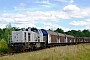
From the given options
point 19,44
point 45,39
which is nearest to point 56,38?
point 45,39

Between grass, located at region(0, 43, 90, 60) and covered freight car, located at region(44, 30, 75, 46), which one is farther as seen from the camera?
covered freight car, located at region(44, 30, 75, 46)

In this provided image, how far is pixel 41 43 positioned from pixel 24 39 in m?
5.24

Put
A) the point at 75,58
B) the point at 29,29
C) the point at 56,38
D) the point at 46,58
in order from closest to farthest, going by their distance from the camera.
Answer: the point at 46,58 < the point at 75,58 < the point at 29,29 < the point at 56,38

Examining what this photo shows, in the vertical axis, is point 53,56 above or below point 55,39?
below

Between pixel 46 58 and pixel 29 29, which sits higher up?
pixel 29 29

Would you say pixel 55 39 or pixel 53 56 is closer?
pixel 53 56

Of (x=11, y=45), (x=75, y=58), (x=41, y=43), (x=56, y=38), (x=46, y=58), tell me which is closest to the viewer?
(x=46, y=58)

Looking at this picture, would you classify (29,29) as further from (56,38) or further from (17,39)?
(56,38)

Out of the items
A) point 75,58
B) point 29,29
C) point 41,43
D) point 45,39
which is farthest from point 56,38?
point 75,58

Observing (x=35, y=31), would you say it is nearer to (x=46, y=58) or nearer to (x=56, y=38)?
(x=56, y=38)

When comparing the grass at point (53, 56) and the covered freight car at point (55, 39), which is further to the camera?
the covered freight car at point (55, 39)

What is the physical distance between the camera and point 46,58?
48.3 ft

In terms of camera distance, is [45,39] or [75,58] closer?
[75,58]

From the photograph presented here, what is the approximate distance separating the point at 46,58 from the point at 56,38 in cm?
3263
